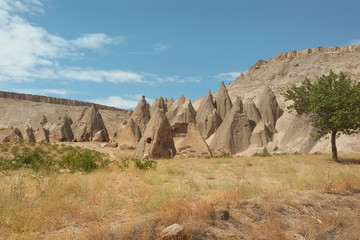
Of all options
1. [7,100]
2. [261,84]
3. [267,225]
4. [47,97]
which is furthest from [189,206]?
[47,97]

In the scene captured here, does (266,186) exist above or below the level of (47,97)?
below

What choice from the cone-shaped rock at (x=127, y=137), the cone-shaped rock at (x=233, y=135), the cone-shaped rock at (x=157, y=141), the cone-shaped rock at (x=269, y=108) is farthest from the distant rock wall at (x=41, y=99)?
the cone-shaped rock at (x=157, y=141)

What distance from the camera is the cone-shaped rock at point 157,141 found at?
734 inches

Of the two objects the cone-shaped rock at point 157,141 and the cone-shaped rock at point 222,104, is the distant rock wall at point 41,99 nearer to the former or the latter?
the cone-shaped rock at point 222,104

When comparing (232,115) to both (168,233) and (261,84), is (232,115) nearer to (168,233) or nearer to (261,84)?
(168,233)

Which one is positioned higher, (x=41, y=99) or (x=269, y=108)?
(x=41, y=99)

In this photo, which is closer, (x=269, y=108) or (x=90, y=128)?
(x=90, y=128)

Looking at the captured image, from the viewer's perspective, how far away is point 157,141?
18797mm

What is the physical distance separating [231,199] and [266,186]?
1752 millimetres

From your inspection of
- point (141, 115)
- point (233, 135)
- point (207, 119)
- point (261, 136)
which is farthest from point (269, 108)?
point (233, 135)

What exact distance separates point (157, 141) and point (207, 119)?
20139mm

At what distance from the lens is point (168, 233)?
436 centimetres

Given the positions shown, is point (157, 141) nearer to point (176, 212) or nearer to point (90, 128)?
point (176, 212)

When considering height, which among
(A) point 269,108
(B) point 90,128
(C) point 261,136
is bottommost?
(B) point 90,128
